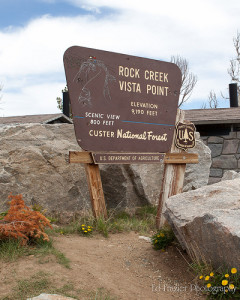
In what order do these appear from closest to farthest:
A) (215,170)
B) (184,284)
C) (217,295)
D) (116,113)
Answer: (217,295) → (184,284) → (116,113) → (215,170)

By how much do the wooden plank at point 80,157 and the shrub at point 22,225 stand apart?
1159mm

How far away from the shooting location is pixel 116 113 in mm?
5922

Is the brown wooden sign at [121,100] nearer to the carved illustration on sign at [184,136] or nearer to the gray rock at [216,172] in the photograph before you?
the carved illustration on sign at [184,136]

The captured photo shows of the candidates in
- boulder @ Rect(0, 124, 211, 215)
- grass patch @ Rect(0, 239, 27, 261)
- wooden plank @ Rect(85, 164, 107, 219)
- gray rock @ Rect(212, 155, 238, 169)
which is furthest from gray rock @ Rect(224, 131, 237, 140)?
grass patch @ Rect(0, 239, 27, 261)

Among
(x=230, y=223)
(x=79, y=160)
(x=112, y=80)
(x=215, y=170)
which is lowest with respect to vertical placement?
(x=215, y=170)

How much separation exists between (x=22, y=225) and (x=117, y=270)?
3.90ft

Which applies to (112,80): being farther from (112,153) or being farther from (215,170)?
(215,170)

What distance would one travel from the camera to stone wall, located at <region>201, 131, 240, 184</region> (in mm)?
11375

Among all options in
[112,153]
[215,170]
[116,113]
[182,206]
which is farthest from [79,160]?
[215,170]

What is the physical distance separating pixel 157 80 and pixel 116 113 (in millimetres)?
1040

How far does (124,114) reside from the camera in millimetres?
6000

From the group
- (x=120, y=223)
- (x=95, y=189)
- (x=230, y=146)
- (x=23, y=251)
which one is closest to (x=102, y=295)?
(x=23, y=251)

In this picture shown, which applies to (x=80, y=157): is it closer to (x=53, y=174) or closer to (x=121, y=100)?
(x=53, y=174)

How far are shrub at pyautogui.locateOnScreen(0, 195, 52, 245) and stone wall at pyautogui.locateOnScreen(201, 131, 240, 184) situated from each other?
796cm
